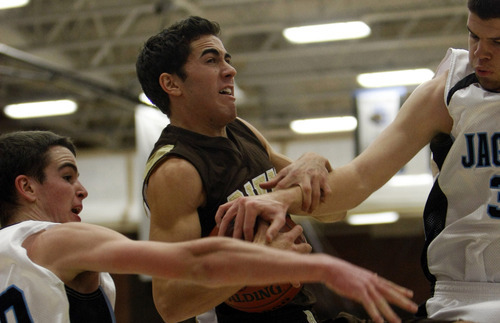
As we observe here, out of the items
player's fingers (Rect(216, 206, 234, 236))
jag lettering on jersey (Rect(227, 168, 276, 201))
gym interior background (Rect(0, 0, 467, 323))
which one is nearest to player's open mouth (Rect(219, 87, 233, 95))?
jag lettering on jersey (Rect(227, 168, 276, 201))

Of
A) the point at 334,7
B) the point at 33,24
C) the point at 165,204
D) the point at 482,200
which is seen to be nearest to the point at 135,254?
the point at 165,204

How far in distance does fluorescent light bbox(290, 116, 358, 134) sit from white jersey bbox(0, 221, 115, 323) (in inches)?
541

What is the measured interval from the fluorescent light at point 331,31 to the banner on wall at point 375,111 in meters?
1.08

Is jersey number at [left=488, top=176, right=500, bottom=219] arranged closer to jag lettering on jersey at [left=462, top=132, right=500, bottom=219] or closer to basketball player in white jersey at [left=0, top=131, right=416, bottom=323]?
jag lettering on jersey at [left=462, top=132, right=500, bottom=219]

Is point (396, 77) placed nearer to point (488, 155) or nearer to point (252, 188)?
point (252, 188)

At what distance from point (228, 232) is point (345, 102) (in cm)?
1466

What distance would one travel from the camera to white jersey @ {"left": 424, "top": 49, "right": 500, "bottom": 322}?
8.66 ft

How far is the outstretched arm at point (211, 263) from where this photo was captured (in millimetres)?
1996

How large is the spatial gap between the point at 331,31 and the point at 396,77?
2874 mm

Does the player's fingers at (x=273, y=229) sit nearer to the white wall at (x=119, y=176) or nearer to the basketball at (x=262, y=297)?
the basketball at (x=262, y=297)

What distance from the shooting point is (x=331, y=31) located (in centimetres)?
1085

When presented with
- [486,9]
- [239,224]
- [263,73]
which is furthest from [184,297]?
[263,73]

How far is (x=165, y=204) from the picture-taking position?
10.1 ft

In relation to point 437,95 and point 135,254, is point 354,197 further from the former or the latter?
point 135,254
